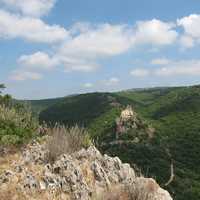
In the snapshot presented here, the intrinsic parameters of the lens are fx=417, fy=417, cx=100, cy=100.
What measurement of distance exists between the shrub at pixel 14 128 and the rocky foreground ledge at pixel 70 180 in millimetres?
1432

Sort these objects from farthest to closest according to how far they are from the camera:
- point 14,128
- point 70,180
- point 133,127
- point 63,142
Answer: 1. point 133,127
2. point 14,128
3. point 63,142
4. point 70,180

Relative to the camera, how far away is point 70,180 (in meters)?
11.6

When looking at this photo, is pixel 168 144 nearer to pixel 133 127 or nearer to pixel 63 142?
pixel 133 127

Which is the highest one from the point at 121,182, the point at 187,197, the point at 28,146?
the point at 28,146

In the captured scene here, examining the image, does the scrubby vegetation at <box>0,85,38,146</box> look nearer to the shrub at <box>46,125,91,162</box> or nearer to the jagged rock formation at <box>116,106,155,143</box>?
the shrub at <box>46,125,91,162</box>

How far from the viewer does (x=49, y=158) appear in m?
13.1

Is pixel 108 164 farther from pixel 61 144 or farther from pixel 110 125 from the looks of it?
pixel 110 125

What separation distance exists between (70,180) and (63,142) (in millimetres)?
2062

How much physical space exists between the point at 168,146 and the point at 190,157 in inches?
441

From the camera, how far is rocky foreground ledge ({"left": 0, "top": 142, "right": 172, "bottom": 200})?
1082cm

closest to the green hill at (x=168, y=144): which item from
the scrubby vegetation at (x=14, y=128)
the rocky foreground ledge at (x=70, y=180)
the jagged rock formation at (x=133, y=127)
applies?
the jagged rock formation at (x=133, y=127)

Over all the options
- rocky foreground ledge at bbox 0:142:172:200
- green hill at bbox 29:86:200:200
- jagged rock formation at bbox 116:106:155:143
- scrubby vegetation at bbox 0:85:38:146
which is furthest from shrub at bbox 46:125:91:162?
jagged rock formation at bbox 116:106:155:143

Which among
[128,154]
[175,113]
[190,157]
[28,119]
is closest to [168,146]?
[190,157]

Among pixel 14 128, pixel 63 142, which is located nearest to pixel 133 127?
pixel 14 128
